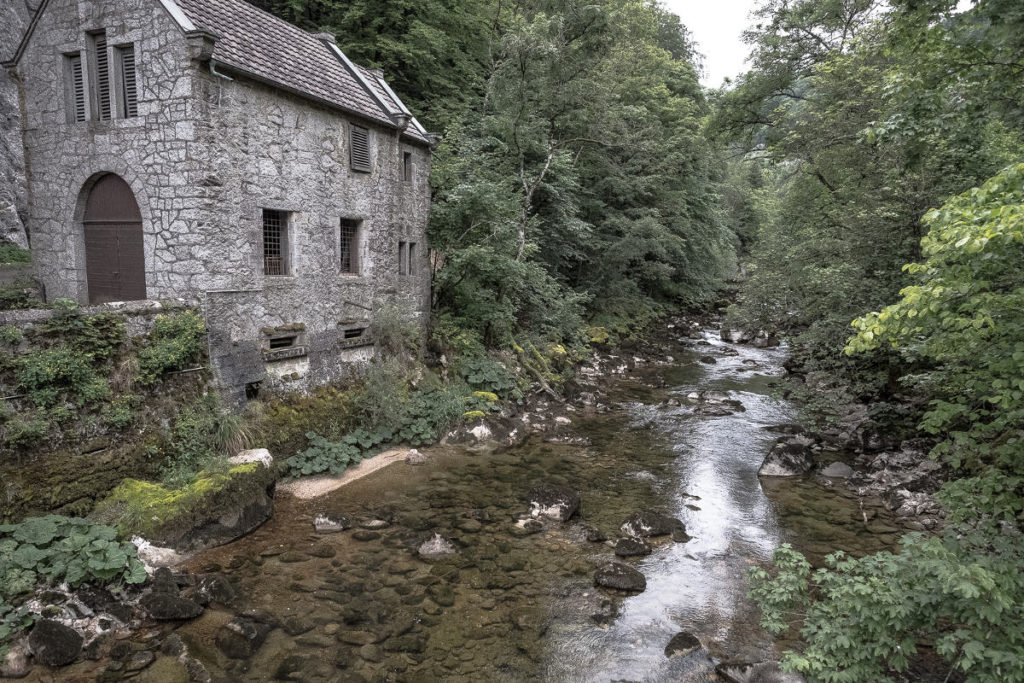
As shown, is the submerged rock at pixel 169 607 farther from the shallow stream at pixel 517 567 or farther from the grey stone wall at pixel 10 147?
the grey stone wall at pixel 10 147

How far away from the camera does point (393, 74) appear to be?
20875 mm

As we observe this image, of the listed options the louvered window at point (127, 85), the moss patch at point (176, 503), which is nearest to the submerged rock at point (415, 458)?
the moss patch at point (176, 503)

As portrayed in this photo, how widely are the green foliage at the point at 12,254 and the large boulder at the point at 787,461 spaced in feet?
73.9

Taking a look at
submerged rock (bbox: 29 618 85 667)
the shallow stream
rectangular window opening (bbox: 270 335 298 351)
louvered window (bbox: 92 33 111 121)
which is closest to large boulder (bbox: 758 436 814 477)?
the shallow stream

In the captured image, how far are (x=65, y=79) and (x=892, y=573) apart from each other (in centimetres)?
A: 1604

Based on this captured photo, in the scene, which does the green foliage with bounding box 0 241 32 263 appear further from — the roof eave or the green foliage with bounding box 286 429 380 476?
the green foliage with bounding box 286 429 380 476

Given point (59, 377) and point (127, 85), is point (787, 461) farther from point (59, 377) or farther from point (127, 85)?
point (127, 85)

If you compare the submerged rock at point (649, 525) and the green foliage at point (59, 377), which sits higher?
the green foliage at point (59, 377)

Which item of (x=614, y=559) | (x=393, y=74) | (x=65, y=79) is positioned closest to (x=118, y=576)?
(x=614, y=559)

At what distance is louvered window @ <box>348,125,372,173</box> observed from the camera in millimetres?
Answer: 13820

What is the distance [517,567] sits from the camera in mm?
8719

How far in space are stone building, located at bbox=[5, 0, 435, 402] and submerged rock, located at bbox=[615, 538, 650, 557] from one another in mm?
7938

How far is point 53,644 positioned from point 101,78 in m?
10.6

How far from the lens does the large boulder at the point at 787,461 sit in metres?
12.7
